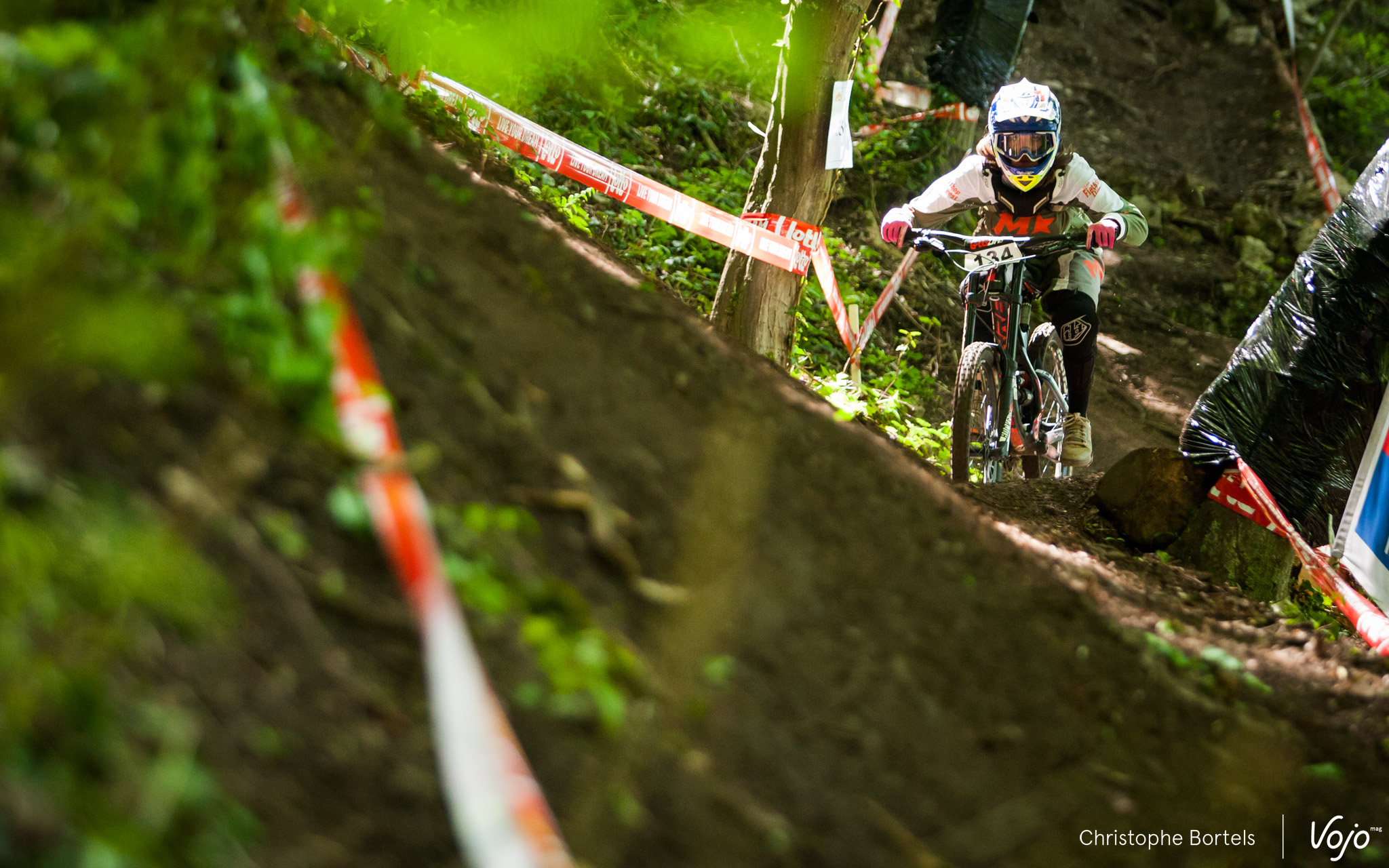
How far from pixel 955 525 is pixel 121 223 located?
2608 millimetres

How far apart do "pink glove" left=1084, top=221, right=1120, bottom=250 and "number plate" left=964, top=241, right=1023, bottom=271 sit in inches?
14.4

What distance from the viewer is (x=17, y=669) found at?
116 cm

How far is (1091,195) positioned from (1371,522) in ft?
7.62

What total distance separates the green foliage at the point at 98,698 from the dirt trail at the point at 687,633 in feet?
0.20

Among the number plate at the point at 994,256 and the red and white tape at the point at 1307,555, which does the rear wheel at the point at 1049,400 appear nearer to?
the number plate at the point at 994,256

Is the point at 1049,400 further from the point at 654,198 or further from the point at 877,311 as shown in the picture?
the point at 654,198

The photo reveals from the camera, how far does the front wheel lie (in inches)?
210

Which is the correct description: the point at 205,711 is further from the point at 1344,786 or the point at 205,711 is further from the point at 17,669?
the point at 1344,786

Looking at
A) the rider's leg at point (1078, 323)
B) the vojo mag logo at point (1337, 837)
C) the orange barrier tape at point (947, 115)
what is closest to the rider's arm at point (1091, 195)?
the rider's leg at point (1078, 323)

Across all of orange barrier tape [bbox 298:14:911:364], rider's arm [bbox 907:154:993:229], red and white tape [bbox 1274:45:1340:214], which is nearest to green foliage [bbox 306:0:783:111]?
orange barrier tape [bbox 298:14:911:364]

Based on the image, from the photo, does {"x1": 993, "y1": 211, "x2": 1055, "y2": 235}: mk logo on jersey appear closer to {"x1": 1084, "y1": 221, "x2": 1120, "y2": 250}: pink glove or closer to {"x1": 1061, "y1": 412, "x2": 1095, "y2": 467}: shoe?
{"x1": 1084, "y1": 221, "x2": 1120, "y2": 250}: pink glove

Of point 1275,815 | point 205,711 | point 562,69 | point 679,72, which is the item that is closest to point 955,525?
point 1275,815

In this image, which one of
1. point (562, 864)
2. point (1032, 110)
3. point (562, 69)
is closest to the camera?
point (562, 864)

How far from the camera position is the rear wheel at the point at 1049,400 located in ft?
18.7
